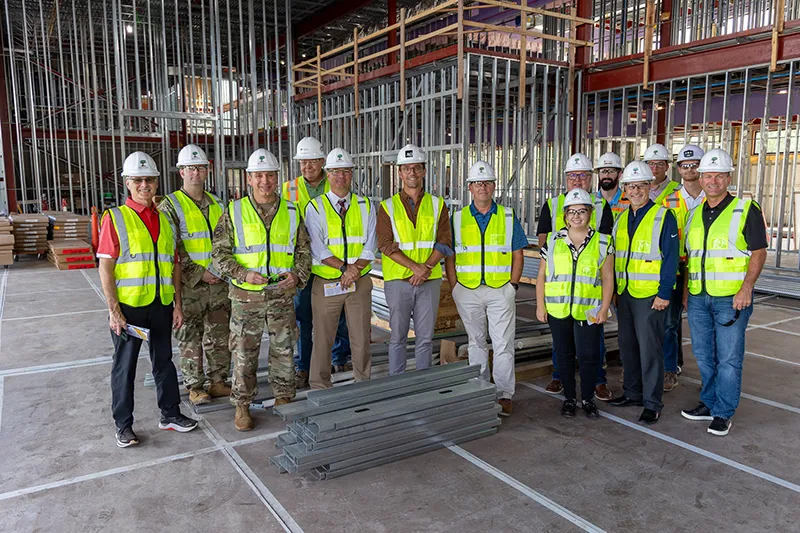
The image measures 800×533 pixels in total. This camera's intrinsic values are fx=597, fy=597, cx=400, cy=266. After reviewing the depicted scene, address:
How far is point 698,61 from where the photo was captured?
34.9 ft

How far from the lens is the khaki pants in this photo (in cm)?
521

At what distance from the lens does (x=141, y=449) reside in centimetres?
450

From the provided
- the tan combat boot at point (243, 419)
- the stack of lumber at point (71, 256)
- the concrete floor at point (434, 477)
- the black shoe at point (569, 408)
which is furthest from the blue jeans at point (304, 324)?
the stack of lumber at point (71, 256)

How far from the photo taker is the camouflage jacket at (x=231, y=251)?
4.61 metres

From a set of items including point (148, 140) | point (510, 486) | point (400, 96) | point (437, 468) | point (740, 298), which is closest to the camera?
point (510, 486)

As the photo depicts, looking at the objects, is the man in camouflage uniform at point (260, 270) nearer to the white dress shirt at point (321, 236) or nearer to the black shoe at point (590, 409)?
the white dress shirt at point (321, 236)

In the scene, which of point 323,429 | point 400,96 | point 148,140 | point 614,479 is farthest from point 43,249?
point 614,479

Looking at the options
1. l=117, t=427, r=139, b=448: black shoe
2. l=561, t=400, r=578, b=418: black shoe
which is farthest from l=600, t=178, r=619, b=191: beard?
l=117, t=427, r=139, b=448: black shoe

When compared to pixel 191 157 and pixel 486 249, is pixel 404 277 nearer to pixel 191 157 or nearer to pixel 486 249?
pixel 486 249

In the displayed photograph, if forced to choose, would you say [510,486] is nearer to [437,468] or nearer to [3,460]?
[437,468]

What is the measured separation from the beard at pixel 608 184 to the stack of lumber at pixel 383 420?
249 cm

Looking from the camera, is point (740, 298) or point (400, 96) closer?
point (740, 298)

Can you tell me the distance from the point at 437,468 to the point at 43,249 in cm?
1573

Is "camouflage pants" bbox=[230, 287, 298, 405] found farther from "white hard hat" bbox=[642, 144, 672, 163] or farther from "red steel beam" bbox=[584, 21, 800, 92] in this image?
"red steel beam" bbox=[584, 21, 800, 92]
